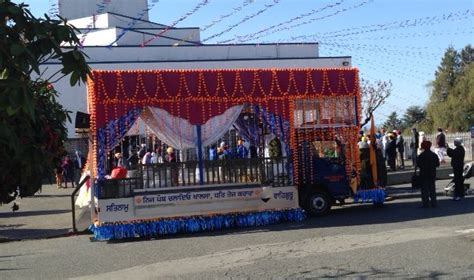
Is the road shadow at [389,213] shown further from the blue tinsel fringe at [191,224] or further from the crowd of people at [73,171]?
the crowd of people at [73,171]

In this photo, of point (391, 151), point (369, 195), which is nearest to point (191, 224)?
point (369, 195)

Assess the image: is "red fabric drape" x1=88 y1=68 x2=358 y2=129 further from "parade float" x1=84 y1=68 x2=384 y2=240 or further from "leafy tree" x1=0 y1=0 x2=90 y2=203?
"leafy tree" x1=0 y1=0 x2=90 y2=203

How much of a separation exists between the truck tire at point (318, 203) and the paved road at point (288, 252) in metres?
0.28

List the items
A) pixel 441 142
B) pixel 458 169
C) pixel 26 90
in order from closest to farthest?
1. pixel 26 90
2. pixel 458 169
3. pixel 441 142

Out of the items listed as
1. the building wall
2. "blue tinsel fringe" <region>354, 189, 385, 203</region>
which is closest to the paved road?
"blue tinsel fringe" <region>354, 189, 385, 203</region>

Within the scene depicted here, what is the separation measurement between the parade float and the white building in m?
23.9

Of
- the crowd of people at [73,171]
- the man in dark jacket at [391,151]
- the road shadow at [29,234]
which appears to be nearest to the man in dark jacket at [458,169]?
the man in dark jacket at [391,151]

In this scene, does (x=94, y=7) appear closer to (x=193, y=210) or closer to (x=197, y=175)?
(x=197, y=175)

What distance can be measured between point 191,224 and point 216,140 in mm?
2138

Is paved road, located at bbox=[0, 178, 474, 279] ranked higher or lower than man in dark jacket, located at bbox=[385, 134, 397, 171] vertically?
lower

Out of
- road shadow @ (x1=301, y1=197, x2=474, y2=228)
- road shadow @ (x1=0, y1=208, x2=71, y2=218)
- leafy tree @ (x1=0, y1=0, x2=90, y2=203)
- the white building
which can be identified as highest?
the white building

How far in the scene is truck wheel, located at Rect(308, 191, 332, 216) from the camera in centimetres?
1474

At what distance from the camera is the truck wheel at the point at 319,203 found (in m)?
14.7

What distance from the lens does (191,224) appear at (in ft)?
44.8
